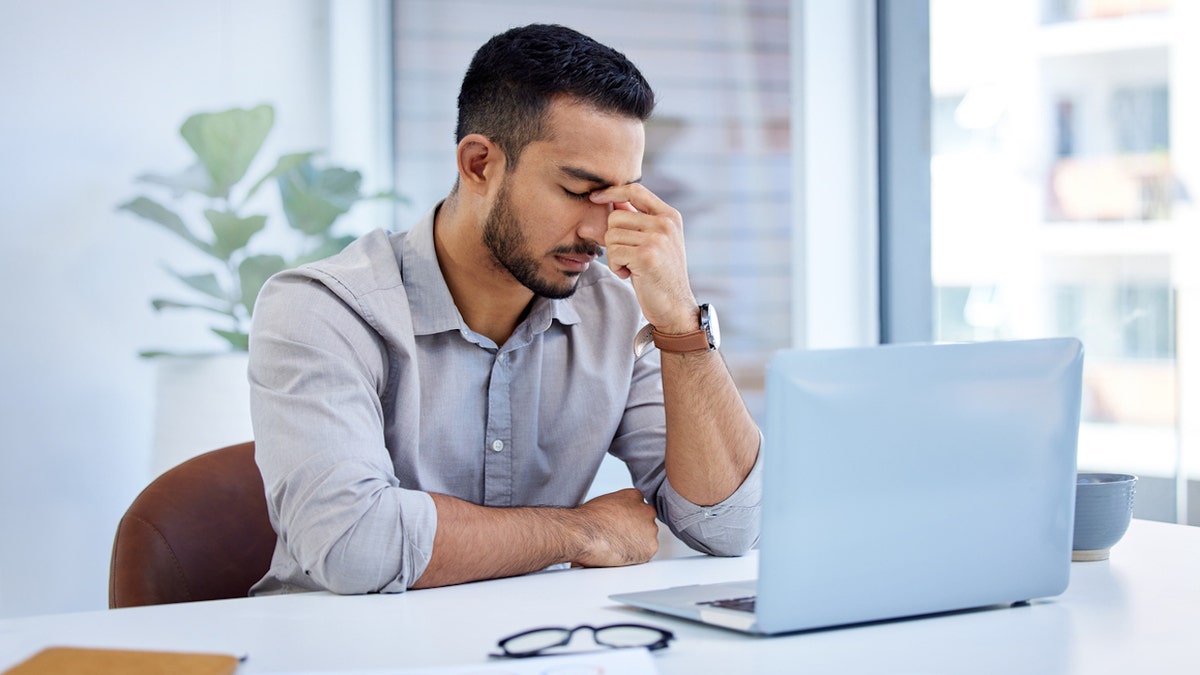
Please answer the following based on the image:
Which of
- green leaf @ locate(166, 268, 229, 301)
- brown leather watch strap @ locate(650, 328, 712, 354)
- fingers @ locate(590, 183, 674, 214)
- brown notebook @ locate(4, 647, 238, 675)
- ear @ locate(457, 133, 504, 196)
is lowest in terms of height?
brown notebook @ locate(4, 647, 238, 675)

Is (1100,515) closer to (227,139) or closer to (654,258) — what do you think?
(654,258)

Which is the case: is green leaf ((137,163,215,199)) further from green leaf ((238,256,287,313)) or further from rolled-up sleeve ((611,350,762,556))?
rolled-up sleeve ((611,350,762,556))

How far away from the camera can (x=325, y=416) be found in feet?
4.38

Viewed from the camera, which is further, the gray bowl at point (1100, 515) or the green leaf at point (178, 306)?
the green leaf at point (178, 306)

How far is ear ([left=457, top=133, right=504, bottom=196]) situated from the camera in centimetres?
169

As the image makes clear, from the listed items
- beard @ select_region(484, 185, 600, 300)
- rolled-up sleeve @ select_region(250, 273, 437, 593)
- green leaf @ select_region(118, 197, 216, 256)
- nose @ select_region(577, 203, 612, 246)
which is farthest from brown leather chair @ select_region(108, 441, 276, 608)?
green leaf @ select_region(118, 197, 216, 256)

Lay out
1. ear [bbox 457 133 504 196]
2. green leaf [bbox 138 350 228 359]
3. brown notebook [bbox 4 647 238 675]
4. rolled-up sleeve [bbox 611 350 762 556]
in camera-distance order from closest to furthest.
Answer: brown notebook [bbox 4 647 238 675] → rolled-up sleeve [bbox 611 350 762 556] → ear [bbox 457 133 504 196] → green leaf [bbox 138 350 228 359]

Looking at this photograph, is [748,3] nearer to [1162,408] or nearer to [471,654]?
[1162,408]

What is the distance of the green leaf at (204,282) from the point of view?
8.87 ft

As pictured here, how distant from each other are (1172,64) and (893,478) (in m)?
2.03

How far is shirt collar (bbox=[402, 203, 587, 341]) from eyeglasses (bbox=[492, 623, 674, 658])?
0.71m

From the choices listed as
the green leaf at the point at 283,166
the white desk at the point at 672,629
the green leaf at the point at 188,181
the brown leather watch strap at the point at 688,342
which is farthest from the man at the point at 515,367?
the green leaf at the point at 188,181

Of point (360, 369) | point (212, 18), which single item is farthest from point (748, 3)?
point (360, 369)

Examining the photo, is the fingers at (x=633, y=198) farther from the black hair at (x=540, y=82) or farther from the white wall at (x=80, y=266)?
the white wall at (x=80, y=266)
